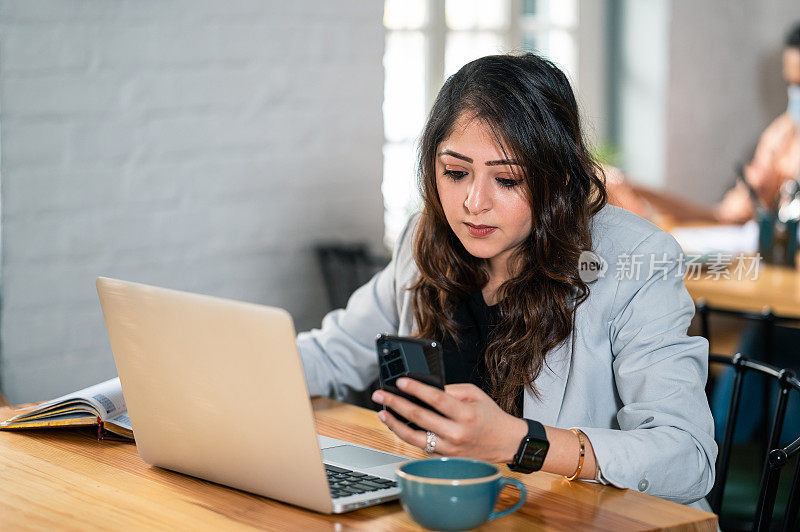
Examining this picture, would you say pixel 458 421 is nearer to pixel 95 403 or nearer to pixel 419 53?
pixel 95 403

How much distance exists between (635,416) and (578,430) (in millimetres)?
123

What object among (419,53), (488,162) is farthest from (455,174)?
(419,53)

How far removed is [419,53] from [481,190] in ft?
9.11

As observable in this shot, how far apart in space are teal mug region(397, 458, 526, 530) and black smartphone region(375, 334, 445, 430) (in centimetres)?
10

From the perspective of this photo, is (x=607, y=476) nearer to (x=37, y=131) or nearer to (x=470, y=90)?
(x=470, y=90)

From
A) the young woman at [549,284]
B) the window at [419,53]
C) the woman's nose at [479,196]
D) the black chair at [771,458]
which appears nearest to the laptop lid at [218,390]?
the young woman at [549,284]

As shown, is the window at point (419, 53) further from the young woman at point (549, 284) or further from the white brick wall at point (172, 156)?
the young woman at point (549, 284)

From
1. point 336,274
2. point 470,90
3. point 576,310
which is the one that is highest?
point 470,90

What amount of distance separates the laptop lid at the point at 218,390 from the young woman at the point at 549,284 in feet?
1.24

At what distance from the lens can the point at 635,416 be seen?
1304mm

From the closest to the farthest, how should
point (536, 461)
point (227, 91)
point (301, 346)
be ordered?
point (536, 461)
point (301, 346)
point (227, 91)

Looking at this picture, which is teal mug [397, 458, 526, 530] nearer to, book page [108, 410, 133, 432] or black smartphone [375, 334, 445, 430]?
black smartphone [375, 334, 445, 430]

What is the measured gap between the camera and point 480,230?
1.46 metres

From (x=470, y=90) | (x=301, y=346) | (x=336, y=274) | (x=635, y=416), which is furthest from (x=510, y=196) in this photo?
(x=336, y=274)
